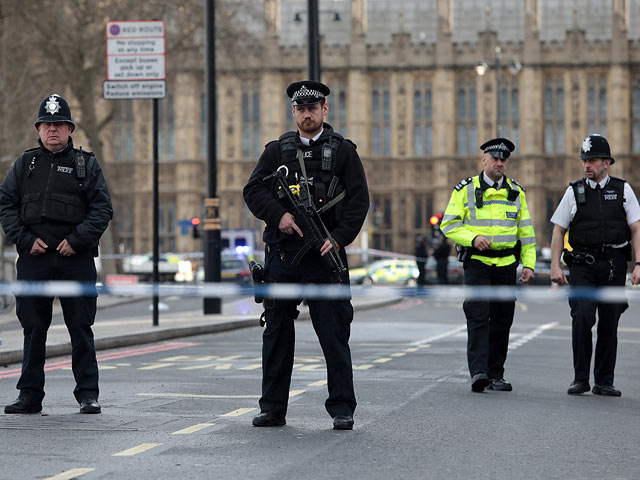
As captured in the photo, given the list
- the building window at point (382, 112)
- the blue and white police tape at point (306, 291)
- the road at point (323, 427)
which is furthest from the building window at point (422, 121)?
the blue and white police tape at point (306, 291)

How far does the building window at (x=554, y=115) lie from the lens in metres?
65.6

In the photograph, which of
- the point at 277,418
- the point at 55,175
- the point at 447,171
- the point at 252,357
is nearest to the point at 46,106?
the point at 55,175

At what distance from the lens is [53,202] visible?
8.31 metres

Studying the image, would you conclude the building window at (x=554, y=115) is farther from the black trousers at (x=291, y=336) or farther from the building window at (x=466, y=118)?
the black trousers at (x=291, y=336)

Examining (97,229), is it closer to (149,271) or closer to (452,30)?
(149,271)

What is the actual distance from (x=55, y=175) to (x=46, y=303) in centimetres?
81

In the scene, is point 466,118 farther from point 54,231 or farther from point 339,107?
point 54,231

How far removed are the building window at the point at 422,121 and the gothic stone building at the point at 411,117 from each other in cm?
5

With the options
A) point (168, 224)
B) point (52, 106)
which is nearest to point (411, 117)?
point (168, 224)

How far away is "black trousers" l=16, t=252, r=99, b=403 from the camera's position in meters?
8.27

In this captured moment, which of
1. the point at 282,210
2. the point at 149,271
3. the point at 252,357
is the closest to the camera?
the point at 282,210

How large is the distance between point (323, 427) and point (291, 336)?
556mm

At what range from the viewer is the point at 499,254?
9.87 m

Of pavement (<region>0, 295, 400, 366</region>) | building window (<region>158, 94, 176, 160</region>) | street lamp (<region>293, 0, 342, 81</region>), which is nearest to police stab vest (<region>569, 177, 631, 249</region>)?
pavement (<region>0, 295, 400, 366</region>)
